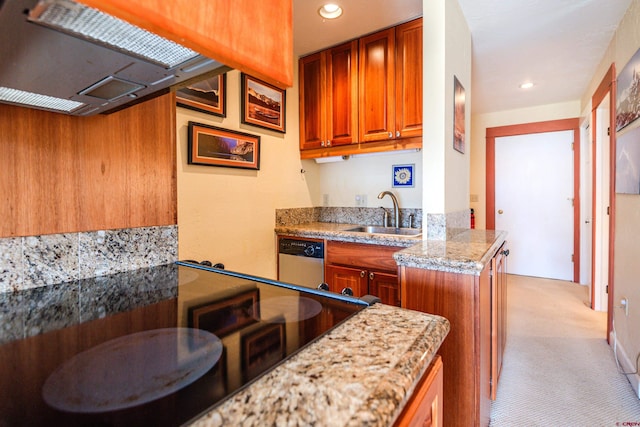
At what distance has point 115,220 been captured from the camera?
1.02 meters

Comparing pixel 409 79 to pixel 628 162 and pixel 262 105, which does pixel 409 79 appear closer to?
pixel 262 105

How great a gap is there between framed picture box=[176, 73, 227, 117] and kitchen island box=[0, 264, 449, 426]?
1.31m

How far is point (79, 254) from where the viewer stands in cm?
94

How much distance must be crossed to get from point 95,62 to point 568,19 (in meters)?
2.81

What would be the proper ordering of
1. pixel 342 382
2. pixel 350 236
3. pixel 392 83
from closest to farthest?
Answer: pixel 342 382, pixel 350 236, pixel 392 83

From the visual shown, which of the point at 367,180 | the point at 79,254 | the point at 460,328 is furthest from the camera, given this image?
the point at 367,180

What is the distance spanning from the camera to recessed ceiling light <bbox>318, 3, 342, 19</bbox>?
196 cm

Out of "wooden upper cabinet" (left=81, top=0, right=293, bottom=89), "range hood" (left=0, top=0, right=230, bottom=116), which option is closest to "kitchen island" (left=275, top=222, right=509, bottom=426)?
"wooden upper cabinet" (left=81, top=0, right=293, bottom=89)

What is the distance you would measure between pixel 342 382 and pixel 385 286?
65.3 inches

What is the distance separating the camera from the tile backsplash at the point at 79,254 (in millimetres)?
820

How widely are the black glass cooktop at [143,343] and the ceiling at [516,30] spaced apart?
192cm

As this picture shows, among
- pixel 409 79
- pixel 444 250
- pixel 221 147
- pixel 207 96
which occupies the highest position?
pixel 409 79

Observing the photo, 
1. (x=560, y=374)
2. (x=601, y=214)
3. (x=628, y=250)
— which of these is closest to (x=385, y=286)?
(x=560, y=374)

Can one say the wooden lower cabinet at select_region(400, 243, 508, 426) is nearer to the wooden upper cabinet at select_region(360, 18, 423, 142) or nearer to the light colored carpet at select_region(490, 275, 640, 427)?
the light colored carpet at select_region(490, 275, 640, 427)
